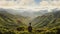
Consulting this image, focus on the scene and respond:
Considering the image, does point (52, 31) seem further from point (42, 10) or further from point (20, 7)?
point (20, 7)

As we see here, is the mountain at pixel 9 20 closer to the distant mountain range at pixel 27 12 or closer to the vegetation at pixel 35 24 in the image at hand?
the vegetation at pixel 35 24

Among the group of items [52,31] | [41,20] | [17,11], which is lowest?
[52,31]

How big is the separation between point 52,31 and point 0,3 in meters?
2.39

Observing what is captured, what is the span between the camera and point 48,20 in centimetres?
693

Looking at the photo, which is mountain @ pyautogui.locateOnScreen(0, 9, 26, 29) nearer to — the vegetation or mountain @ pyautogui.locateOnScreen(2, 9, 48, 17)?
the vegetation

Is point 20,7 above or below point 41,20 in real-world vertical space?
above

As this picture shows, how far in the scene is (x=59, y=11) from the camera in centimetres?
694

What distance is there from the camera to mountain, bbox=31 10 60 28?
6.91 m

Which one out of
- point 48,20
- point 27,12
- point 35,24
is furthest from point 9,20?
point 48,20

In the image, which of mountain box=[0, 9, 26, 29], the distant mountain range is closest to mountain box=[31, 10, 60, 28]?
the distant mountain range

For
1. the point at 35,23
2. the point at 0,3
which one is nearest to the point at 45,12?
the point at 35,23

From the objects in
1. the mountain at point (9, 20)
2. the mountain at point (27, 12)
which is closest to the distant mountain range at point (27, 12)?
the mountain at point (27, 12)

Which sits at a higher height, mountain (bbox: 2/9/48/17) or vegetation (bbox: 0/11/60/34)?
mountain (bbox: 2/9/48/17)

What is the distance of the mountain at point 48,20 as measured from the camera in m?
6.91
